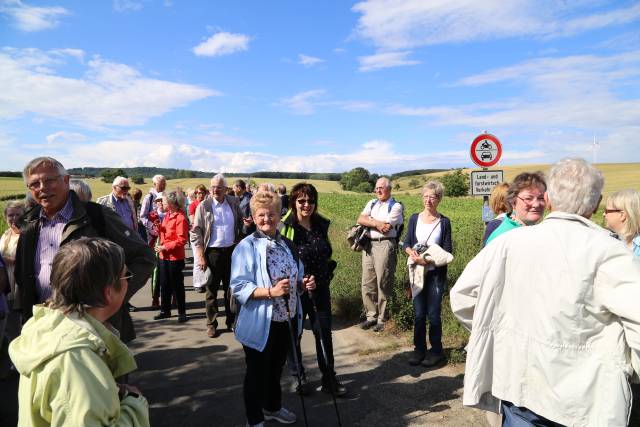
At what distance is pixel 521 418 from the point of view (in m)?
2.09

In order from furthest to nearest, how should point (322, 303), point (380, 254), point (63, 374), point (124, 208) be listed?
point (124, 208) < point (380, 254) < point (322, 303) < point (63, 374)

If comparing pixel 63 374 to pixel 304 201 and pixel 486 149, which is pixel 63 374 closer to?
pixel 304 201

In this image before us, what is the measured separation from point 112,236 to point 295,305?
4.81ft

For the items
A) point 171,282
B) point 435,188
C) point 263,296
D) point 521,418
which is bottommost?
point 171,282

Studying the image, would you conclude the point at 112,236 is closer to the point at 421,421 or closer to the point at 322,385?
the point at 322,385

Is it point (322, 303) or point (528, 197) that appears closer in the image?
point (528, 197)

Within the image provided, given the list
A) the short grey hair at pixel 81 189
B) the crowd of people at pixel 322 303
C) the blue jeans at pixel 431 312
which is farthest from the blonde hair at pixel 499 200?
the short grey hair at pixel 81 189

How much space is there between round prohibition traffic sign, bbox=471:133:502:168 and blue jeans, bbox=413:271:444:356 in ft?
13.2

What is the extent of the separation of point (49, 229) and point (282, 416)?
230cm

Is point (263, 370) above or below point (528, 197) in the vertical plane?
below

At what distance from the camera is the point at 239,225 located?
6.17 meters

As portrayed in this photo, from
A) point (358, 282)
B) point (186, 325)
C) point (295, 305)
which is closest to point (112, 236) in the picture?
point (295, 305)

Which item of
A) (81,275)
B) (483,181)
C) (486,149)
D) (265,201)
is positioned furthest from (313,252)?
(486,149)

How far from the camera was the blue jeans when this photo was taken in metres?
4.76
